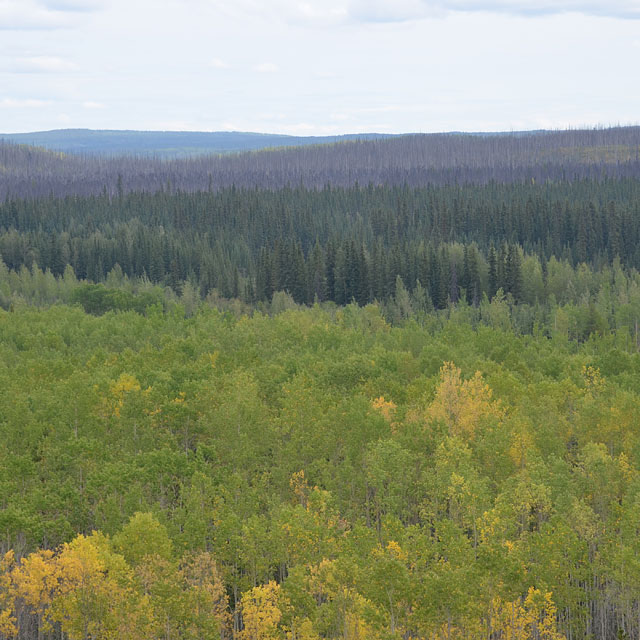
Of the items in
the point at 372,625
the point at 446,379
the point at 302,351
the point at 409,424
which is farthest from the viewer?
the point at 302,351

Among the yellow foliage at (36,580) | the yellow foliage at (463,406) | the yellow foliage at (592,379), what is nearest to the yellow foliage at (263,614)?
the yellow foliage at (36,580)

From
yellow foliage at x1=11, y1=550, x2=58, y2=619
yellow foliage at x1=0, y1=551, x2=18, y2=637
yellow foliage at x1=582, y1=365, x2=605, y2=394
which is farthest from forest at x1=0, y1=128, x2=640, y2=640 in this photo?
yellow foliage at x1=582, y1=365, x2=605, y2=394

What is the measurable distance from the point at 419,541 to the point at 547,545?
293 inches

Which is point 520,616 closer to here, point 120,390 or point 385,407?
point 385,407

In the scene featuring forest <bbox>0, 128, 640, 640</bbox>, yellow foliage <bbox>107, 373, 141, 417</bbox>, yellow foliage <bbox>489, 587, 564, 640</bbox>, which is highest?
yellow foliage <bbox>107, 373, 141, 417</bbox>

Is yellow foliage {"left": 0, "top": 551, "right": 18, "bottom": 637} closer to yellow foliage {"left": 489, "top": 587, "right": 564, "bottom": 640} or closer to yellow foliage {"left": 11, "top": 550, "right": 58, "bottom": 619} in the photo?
yellow foliage {"left": 11, "top": 550, "right": 58, "bottom": 619}

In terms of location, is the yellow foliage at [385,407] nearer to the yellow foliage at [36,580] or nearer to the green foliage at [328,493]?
the green foliage at [328,493]

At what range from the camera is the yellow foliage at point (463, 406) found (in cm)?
7762

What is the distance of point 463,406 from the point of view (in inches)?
3179

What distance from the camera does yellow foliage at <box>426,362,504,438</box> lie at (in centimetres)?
7762

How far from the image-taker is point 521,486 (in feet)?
200

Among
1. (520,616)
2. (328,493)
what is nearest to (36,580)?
(328,493)

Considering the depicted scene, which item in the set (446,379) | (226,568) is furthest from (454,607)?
(446,379)

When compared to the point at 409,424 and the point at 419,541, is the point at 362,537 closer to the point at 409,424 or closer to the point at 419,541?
the point at 419,541
